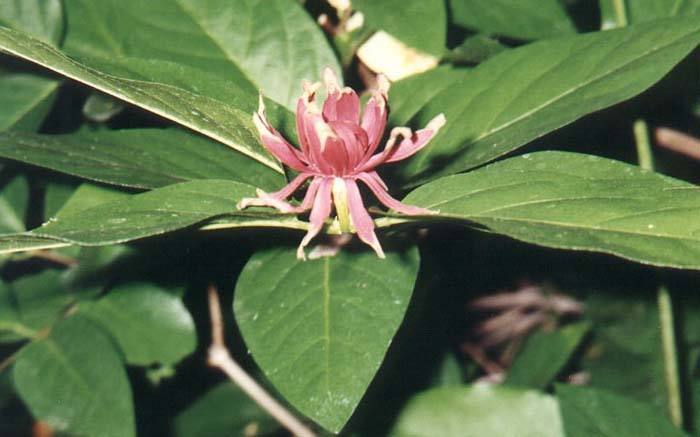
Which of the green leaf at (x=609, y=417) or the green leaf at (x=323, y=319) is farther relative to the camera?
the green leaf at (x=609, y=417)

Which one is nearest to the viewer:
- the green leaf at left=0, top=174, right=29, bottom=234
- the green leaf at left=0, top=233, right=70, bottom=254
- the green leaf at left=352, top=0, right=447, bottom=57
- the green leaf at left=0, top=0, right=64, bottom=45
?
the green leaf at left=0, top=233, right=70, bottom=254

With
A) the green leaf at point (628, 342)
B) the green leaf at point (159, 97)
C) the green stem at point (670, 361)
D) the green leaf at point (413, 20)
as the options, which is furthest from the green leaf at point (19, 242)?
the green leaf at point (628, 342)

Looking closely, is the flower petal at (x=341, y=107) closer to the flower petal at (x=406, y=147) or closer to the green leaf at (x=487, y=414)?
the flower petal at (x=406, y=147)

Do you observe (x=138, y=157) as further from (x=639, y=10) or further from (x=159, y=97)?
(x=639, y=10)

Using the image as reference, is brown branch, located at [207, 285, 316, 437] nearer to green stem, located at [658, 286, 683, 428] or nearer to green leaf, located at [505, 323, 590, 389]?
green leaf, located at [505, 323, 590, 389]

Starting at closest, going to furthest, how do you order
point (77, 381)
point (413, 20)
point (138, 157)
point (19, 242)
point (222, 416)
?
point (19, 242) → point (138, 157) → point (413, 20) → point (77, 381) → point (222, 416)

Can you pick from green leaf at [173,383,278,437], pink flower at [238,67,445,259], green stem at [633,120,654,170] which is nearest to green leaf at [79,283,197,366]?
green leaf at [173,383,278,437]

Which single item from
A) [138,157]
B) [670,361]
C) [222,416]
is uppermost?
[138,157]

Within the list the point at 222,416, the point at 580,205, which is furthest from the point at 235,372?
the point at 580,205
